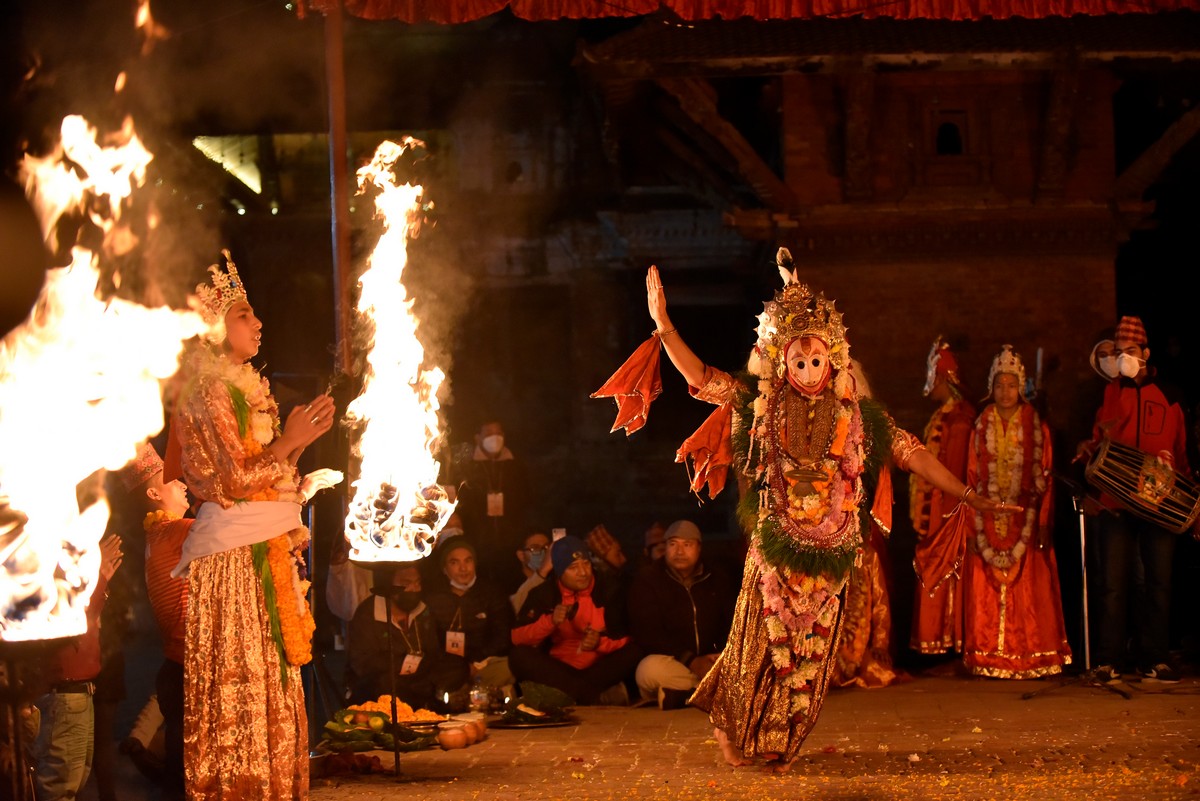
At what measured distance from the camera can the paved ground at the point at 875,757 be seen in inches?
233

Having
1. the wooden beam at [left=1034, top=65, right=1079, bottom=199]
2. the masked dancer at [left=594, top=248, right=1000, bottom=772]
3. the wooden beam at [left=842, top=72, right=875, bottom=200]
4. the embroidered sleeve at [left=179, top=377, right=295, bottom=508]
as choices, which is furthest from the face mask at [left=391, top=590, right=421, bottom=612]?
the wooden beam at [left=1034, top=65, right=1079, bottom=199]

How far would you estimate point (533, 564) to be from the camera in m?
9.95

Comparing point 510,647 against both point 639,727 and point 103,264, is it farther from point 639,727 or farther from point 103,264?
point 103,264

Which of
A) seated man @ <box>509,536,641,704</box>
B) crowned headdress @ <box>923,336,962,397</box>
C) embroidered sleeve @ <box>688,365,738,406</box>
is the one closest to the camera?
embroidered sleeve @ <box>688,365,738,406</box>

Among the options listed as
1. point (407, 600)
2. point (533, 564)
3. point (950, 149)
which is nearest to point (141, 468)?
point (407, 600)

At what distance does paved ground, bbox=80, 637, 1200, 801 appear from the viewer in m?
5.91

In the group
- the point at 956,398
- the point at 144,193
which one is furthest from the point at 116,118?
the point at 956,398

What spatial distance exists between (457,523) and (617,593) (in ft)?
5.07

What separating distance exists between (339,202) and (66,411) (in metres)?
2.85

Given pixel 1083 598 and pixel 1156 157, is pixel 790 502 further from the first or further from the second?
pixel 1156 157

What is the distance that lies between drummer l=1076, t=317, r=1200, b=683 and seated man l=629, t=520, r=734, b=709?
251cm

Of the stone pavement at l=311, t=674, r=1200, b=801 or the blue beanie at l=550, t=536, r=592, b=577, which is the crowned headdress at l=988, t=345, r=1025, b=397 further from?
the blue beanie at l=550, t=536, r=592, b=577

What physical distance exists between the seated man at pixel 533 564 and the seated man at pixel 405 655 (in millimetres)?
842

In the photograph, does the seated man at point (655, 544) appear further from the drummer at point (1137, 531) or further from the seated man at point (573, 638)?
the drummer at point (1137, 531)
